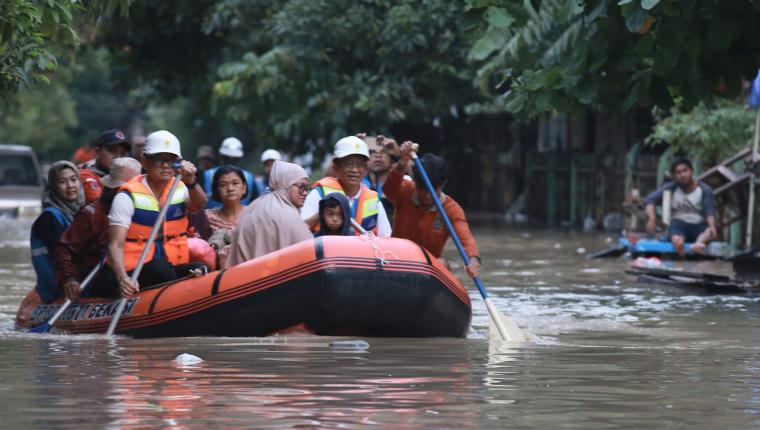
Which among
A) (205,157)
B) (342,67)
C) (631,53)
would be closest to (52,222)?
(631,53)

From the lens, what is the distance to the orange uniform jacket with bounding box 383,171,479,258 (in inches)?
528

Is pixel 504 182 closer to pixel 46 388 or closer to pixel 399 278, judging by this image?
pixel 399 278

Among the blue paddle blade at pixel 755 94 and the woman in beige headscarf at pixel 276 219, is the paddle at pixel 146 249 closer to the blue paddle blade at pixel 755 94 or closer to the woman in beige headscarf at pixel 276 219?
the woman in beige headscarf at pixel 276 219

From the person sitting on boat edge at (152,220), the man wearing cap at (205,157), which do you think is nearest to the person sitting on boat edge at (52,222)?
the person sitting on boat edge at (152,220)

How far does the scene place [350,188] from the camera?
12.5m

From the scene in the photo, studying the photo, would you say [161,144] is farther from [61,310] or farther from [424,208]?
[424,208]

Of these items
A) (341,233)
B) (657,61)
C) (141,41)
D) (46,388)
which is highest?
(141,41)

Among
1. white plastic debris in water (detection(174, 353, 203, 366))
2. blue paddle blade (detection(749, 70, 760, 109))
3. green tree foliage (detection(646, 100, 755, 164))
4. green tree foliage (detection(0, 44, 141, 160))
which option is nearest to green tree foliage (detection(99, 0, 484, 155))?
green tree foliage (detection(646, 100, 755, 164))

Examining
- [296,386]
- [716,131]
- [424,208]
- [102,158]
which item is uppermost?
[716,131]

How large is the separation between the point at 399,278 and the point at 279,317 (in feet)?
2.80

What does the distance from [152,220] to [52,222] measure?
144 centimetres

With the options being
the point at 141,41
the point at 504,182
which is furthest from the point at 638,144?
the point at 141,41

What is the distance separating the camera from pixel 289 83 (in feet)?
97.8

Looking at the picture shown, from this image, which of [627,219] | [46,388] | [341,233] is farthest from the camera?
[627,219]
